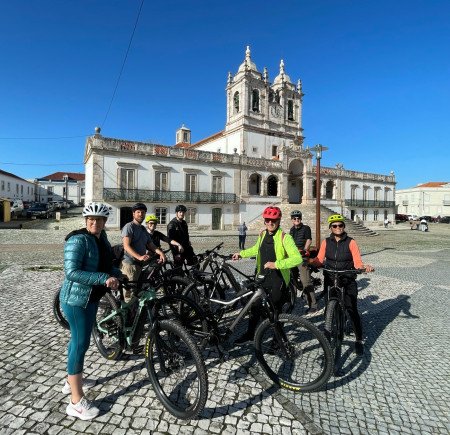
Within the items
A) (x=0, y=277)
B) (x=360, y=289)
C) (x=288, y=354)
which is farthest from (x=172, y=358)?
(x=0, y=277)

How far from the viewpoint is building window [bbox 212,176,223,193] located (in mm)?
28797

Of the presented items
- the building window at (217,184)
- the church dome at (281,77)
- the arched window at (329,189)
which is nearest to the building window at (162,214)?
the building window at (217,184)

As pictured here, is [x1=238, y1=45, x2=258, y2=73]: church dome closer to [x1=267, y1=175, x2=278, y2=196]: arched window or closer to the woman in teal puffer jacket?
[x1=267, y1=175, x2=278, y2=196]: arched window

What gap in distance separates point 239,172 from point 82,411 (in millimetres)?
28596

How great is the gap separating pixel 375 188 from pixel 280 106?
18.6 m

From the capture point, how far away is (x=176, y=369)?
2.78 meters

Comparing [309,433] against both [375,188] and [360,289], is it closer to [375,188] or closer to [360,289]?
[360,289]

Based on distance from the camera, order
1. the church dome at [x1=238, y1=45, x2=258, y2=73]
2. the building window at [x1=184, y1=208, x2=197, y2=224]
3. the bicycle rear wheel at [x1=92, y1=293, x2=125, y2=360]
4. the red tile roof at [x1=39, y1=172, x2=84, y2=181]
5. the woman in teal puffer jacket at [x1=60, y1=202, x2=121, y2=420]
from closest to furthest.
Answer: the woman in teal puffer jacket at [x1=60, y1=202, x2=121, y2=420], the bicycle rear wheel at [x1=92, y1=293, x2=125, y2=360], the building window at [x1=184, y1=208, x2=197, y2=224], the church dome at [x1=238, y1=45, x2=258, y2=73], the red tile roof at [x1=39, y1=172, x2=84, y2=181]

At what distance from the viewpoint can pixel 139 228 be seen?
475 centimetres

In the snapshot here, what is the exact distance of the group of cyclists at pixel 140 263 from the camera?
238cm

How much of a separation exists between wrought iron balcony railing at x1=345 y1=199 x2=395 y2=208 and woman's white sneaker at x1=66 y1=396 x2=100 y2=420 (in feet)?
133

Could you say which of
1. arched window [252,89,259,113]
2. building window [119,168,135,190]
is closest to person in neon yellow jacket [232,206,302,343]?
building window [119,168,135,190]

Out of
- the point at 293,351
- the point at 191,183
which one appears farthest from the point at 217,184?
the point at 293,351

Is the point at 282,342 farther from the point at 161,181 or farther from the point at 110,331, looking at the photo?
the point at 161,181
